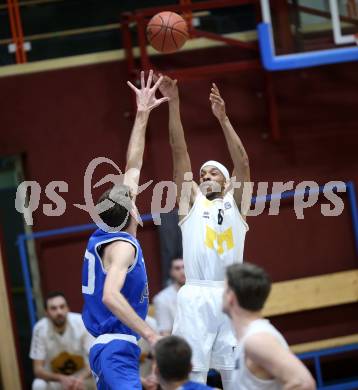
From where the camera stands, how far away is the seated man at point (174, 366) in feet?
13.2

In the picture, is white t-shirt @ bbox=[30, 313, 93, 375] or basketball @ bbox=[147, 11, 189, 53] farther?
white t-shirt @ bbox=[30, 313, 93, 375]

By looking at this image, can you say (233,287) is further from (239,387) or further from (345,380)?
(345,380)

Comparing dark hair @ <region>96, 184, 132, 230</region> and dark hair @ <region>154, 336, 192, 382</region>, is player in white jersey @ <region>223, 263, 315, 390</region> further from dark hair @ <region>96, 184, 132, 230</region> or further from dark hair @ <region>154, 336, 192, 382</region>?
dark hair @ <region>96, 184, 132, 230</region>

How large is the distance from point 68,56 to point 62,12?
74 cm

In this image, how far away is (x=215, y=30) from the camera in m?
10.1

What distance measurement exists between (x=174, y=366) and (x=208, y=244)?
97.8 inches

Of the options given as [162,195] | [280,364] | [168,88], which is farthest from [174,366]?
[162,195]

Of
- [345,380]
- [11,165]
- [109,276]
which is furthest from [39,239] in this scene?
[109,276]

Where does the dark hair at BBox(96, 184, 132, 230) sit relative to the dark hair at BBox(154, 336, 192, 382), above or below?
above

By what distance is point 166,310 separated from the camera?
916 cm

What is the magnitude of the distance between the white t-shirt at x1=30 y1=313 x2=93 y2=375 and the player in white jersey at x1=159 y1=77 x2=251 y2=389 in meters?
2.64

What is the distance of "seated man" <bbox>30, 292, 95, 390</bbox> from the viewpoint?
8.85 metres

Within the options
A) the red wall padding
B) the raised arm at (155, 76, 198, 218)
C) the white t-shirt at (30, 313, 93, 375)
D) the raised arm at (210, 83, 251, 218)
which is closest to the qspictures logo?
the red wall padding

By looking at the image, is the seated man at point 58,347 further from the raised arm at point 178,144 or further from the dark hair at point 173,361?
the dark hair at point 173,361
